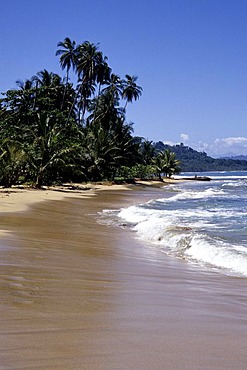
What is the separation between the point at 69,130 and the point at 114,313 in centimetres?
4071

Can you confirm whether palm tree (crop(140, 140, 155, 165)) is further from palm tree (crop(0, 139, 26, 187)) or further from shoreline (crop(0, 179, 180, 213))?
palm tree (crop(0, 139, 26, 187))

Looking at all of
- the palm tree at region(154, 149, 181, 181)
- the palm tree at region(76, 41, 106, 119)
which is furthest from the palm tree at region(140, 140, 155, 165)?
the palm tree at region(76, 41, 106, 119)

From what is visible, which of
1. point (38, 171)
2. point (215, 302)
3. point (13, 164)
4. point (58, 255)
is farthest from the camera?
point (38, 171)

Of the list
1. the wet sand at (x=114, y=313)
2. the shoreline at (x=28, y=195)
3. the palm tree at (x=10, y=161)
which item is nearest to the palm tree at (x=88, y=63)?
the shoreline at (x=28, y=195)

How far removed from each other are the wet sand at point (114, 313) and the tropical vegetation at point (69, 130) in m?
21.0

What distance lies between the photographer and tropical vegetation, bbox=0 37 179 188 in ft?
105

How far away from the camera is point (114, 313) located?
387cm

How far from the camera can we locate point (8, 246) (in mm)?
7238

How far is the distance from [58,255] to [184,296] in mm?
2773

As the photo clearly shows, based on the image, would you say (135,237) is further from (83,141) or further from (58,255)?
(83,141)

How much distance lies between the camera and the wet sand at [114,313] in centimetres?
283

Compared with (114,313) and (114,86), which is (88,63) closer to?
(114,86)

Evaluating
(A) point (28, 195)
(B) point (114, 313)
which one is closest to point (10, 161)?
(A) point (28, 195)

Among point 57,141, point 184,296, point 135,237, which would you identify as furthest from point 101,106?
point 184,296
